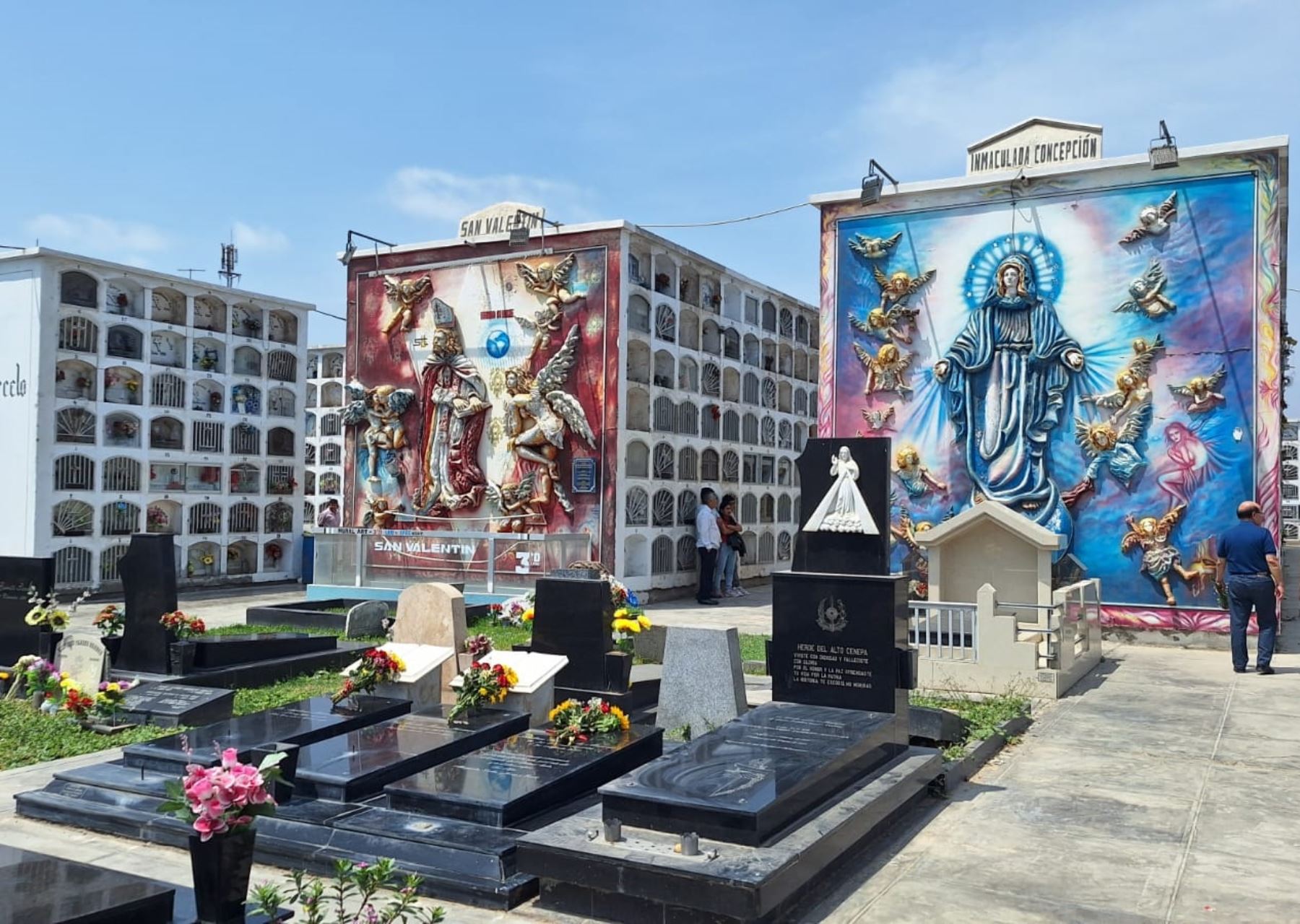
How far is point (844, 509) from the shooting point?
7.33 meters

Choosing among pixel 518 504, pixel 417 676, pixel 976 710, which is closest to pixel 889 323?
pixel 518 504

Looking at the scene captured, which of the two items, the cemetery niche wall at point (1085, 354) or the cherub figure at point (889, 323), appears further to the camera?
the cherub figure at point (889, 323)

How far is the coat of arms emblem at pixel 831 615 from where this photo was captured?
6.99m

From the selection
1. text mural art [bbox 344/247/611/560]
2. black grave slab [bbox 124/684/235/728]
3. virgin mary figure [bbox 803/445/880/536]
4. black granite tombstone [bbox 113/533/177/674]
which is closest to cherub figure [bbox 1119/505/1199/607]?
virgin mary figure [bbox 803/445/880/536]

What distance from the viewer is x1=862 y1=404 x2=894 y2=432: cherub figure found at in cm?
1465

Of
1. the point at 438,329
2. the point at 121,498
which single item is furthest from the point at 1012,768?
the point at 121,498

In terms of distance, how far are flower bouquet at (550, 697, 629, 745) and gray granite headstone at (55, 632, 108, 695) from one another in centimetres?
433

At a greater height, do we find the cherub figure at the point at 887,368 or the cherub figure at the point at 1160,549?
the cherub figure at the point at 887,368

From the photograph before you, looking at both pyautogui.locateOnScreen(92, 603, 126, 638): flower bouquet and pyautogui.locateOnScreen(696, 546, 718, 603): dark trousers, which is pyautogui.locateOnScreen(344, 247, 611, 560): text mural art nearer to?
pyautogui.locateOnScreen(696, 546, 718, 603): dark trousers

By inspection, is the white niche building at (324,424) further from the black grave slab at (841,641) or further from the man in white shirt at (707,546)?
the black grave slab at (841,641)

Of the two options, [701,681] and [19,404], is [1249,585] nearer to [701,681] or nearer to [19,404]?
[701,681]

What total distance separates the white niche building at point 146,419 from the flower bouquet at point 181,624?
22.1 feet

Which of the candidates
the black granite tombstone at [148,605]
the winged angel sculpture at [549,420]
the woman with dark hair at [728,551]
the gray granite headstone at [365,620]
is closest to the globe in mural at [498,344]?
the winged angel sculpture at [549,420]

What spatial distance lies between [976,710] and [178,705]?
6.18m
